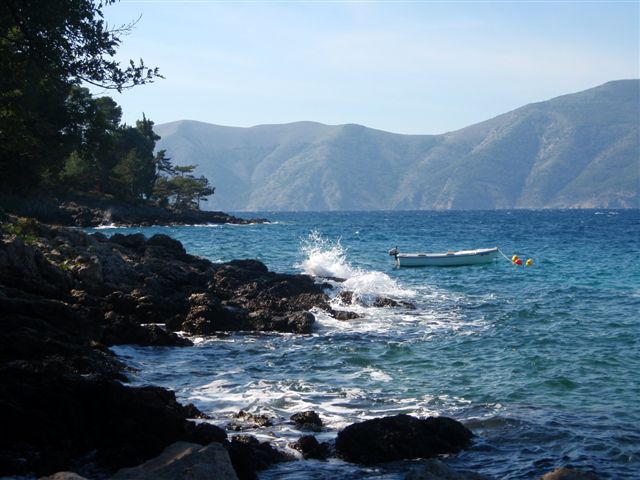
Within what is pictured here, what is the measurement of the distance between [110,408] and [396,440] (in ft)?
13.6

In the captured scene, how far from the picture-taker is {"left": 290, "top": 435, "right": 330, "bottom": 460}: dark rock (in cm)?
1045

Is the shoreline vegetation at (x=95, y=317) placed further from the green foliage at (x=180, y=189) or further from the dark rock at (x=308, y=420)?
the green foliage at (x=180, y=189)

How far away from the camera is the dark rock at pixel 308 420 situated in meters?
12.0

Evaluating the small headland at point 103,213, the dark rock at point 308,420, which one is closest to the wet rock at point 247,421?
the dark rock at point 308,420

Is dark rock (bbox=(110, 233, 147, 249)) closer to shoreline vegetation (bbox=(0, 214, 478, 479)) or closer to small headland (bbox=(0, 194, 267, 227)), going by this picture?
shoreline vegetation (bbox=(0, 214, 478, 479))

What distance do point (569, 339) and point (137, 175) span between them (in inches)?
3094

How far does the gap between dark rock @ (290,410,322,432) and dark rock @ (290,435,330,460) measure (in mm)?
1091

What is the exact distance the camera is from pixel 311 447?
1053 centimetres

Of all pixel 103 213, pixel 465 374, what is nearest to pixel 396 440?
pixel 465 374

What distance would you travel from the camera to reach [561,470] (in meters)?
8.54

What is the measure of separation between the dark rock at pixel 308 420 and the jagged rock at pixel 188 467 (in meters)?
4.28

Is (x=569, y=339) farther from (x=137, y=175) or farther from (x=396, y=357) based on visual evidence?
(x=137, y=175)

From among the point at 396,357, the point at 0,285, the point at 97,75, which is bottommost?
the point at 396,357

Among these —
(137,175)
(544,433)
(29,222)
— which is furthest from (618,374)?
(137,175)
